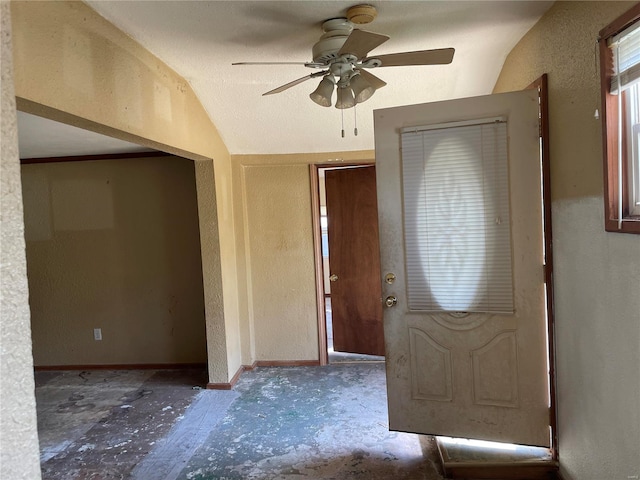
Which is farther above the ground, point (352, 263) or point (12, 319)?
point (12, 319)

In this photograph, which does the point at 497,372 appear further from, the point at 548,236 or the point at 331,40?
the point at 331,40

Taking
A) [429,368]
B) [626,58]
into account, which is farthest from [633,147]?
[429,368]

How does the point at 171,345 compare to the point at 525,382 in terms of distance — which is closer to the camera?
the point at 525,382

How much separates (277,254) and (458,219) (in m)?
2.09

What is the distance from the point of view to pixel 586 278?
1786 mm

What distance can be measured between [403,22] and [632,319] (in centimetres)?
163

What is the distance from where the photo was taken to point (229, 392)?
3469 millimetres

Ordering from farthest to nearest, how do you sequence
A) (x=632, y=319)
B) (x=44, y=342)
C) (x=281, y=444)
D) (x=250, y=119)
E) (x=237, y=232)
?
(x=44, y=342), (x=237, y=232), (x=250, y=119), (x=281, y=444), (x=632, y=319)

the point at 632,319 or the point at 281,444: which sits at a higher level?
the point at 632,319

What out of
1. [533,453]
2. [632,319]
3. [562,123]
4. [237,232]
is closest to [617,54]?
[562,123]

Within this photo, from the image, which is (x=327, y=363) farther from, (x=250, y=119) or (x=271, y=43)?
(x=271, y=43)

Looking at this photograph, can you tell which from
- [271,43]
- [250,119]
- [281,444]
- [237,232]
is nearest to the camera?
[271,43]

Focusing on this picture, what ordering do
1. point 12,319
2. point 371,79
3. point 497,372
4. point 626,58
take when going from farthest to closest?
1. point 497,372
2. point 371,79
3. point 626,58
4. point 12,319

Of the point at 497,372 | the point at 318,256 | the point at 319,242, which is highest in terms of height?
the point at 319,242
